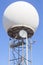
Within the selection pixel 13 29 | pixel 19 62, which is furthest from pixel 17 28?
pixel 19 62

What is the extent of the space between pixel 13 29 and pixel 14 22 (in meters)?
0.87

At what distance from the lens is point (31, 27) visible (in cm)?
4588

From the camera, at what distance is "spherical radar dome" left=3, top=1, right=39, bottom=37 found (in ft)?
149

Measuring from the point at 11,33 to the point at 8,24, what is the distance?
4.27 ft

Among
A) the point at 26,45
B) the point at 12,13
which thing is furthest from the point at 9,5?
the point at 26,45

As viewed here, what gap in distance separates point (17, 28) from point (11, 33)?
117 cm

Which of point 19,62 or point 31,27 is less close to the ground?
point 31,27

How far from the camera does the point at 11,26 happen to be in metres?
45.6

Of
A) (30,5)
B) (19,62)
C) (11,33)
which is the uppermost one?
(30,5)

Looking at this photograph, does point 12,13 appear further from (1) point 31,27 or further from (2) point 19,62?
(2) point 19,62

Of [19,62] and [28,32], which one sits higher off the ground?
[28,32]

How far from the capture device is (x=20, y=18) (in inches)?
1781

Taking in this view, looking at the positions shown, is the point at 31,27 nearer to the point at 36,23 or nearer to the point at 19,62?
the point at 36,23

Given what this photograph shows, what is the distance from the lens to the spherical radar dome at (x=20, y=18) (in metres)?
45.3
